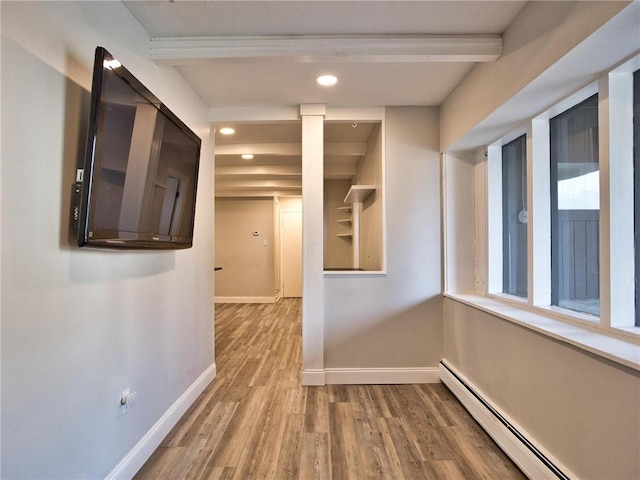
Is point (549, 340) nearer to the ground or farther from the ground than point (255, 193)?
nearer to the ground

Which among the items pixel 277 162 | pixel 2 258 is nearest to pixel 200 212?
pixel 2 258

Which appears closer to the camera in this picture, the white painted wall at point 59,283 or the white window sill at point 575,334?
the white painted wall at point 59,283

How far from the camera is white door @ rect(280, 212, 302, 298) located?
7488mm

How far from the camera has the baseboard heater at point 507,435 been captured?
58.2 inches

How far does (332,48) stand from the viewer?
1.73 meters

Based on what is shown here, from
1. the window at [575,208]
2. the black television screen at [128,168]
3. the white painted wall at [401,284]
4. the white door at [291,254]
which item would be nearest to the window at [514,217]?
the window at [575,208]

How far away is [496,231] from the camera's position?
2402 millimetres

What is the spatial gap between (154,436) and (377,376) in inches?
66.1

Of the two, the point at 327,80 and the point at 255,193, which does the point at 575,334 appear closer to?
the point at 327,80

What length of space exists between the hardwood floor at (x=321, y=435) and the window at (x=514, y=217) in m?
0.98

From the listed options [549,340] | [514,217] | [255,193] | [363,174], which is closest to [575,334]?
[549,340]

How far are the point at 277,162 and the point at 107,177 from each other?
3406 millimetres

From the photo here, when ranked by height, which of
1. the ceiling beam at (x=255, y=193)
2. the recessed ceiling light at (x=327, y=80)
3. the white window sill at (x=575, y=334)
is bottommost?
the white window sill at (x=575, y=334)

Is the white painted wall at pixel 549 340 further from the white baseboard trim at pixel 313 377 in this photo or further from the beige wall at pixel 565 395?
the white baseboard trim at pixel 313 377
